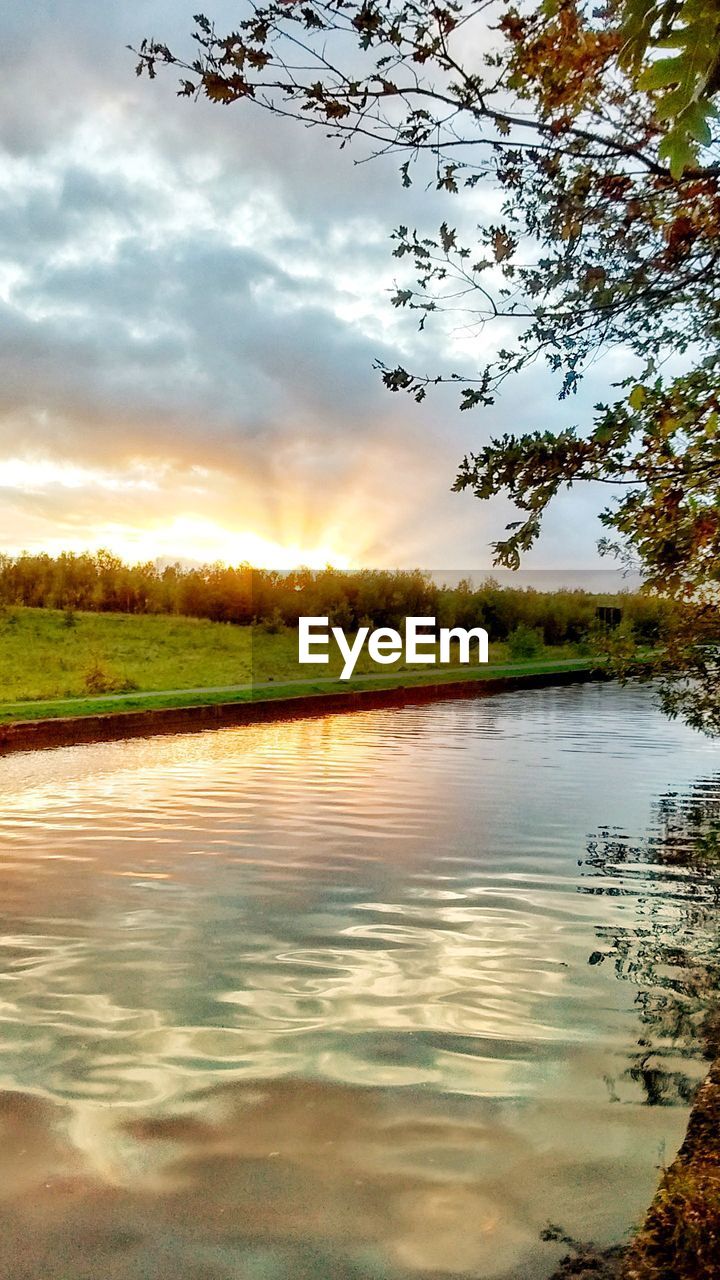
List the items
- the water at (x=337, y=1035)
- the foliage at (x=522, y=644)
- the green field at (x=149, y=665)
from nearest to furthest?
the water at (x=337, y=1035) < the green field at (x=149, y=665) < the foliage at (x=522, y=644)

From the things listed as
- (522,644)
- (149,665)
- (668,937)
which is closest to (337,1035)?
(668,937)

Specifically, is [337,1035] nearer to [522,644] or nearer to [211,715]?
[211,715]

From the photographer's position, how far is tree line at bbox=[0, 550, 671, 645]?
42.1 meters

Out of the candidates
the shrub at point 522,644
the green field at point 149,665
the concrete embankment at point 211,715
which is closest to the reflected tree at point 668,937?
the concrete embankment at point 211,715

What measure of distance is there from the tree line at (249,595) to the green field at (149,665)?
253cm

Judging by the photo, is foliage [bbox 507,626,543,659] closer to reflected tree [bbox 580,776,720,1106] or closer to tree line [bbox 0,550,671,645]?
tree line [bbox 0,550,671,645]

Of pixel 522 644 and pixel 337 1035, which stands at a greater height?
pixel 522 644

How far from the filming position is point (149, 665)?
31.5 metres

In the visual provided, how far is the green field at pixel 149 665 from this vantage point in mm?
22250

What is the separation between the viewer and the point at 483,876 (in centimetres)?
787

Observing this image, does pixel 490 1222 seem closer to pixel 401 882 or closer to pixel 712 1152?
pixel 712 1152

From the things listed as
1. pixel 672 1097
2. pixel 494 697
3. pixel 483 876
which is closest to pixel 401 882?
pixel 483 876

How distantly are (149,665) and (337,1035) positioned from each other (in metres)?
27.3

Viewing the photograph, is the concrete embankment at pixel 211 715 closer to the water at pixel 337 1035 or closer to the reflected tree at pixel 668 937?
the water at pixel 337 1035
